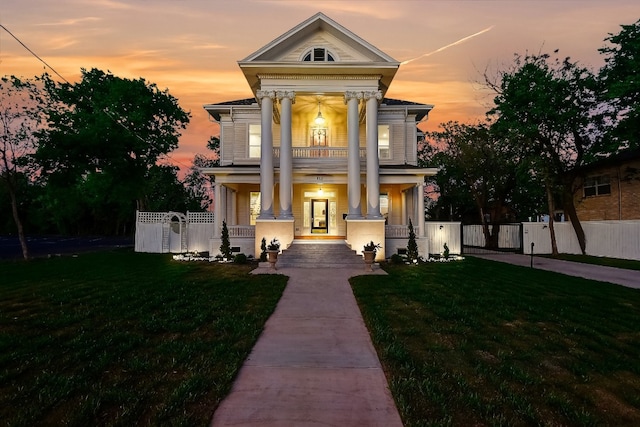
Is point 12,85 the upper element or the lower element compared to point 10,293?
upper

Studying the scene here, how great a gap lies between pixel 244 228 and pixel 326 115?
8745mm

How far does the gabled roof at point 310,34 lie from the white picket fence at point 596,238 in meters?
15.4

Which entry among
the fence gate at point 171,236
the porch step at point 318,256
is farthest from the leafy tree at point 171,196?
the porch step at point 318,256

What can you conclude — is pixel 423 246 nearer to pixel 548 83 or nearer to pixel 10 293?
pixel 548 83

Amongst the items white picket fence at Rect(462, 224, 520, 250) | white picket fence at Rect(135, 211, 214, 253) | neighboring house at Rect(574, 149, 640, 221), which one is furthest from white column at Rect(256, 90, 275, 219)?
neighboring house at Rect(574, 149, 640, 221)

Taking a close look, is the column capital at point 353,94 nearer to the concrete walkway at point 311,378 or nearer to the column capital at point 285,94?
the column capital at point 285,94

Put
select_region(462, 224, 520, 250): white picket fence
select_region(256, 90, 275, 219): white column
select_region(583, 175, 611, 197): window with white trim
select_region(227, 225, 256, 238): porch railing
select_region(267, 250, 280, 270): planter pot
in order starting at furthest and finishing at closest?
select_region(462, 224, 520, 250): white picket fence < select_region(583, 175, 611, 197): window with white trim < select_region(227, 225, 256, 238): porch railing < select_region(256, 90, 275, 219): white column < select_region(267, 250, 280, 270): planter pot

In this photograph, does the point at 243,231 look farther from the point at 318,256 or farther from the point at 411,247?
the point at 411,247

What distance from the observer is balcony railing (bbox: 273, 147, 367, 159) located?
18.7 m

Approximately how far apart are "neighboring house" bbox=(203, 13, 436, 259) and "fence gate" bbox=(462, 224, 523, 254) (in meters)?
8.32

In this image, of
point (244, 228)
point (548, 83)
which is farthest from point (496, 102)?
point (244, 228)

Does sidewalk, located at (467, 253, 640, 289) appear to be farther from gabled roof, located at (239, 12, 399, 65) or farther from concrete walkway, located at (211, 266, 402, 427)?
gabled roof, located at (239, 12, 399, 65)

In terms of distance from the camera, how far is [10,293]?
861cm

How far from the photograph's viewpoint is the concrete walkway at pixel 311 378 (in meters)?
3.36
